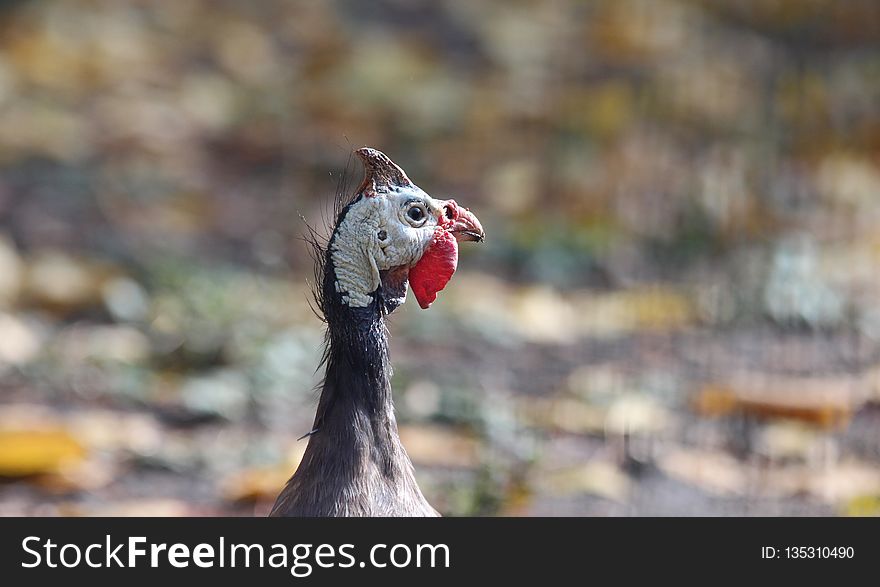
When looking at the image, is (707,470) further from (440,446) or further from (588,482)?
(440,446)

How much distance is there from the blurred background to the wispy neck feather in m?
0.50

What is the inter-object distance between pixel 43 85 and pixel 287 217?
2078 millimetres

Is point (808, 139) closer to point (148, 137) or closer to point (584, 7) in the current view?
point (584, 7)

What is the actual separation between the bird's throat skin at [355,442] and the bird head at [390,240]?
0.06m

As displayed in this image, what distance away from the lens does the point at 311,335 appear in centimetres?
577

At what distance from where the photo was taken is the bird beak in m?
3.13

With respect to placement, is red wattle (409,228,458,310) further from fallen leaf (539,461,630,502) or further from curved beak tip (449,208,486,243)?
fallen leaf (539,461,630,502)

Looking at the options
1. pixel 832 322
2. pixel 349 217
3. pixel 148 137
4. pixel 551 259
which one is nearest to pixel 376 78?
pixel 148 137

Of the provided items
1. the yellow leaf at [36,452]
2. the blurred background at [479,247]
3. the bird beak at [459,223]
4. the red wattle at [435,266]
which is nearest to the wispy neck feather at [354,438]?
the red wattle at [435,266]

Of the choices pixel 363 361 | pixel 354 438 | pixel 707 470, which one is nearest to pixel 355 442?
pixel 354 438

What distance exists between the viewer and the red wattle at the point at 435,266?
10.1 feet

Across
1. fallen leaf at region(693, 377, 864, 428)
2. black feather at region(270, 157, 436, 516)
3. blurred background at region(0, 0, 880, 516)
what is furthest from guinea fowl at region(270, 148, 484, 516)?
fallen leaf at region(693, 377, 864, 428)

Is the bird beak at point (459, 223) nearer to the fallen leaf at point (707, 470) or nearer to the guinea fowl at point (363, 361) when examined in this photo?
the guinea fowl at point (363, 361)

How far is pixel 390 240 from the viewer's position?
117 inches
